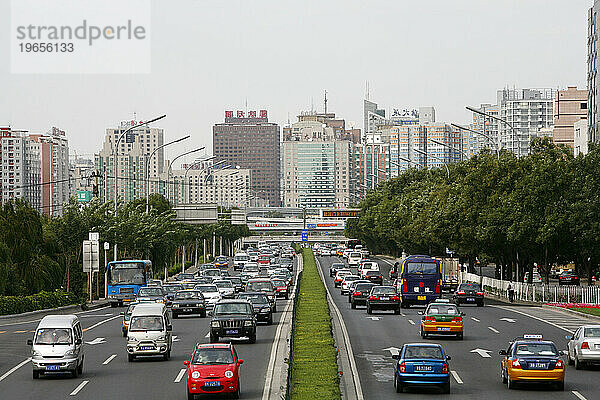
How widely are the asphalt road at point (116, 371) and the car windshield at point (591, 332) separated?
9614 mm

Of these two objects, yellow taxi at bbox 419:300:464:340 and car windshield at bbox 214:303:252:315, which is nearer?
car windshield at bbox 214:303:252:315

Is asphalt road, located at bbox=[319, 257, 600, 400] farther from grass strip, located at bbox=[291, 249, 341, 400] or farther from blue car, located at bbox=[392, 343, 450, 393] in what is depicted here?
grass strip, located at bbox=[291, 249, 341, 400]

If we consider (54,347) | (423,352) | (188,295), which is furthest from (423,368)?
(188,295)

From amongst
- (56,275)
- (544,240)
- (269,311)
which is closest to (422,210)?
(544,240)

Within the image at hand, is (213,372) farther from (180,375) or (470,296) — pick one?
(470,296)

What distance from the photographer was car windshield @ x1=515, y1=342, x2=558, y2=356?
26.3 meters

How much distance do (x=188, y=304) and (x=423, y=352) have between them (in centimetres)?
2987

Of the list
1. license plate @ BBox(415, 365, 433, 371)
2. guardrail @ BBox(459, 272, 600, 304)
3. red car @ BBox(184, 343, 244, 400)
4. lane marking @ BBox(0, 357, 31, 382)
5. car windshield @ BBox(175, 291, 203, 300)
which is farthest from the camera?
guardrail @ BBox(459, 272, 600, 304)

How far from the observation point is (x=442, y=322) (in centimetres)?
3984

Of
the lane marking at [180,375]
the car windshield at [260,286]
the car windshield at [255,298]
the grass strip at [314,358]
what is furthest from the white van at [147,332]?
the car windshield at [260,286]

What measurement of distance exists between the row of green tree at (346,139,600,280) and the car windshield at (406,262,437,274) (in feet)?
28.1

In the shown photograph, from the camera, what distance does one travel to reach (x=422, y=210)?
10506cm

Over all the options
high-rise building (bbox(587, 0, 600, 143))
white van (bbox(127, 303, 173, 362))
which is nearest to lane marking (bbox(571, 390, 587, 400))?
white van (bbox(127, 303, 173, 362))

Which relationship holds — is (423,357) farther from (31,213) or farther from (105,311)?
(31,213)
